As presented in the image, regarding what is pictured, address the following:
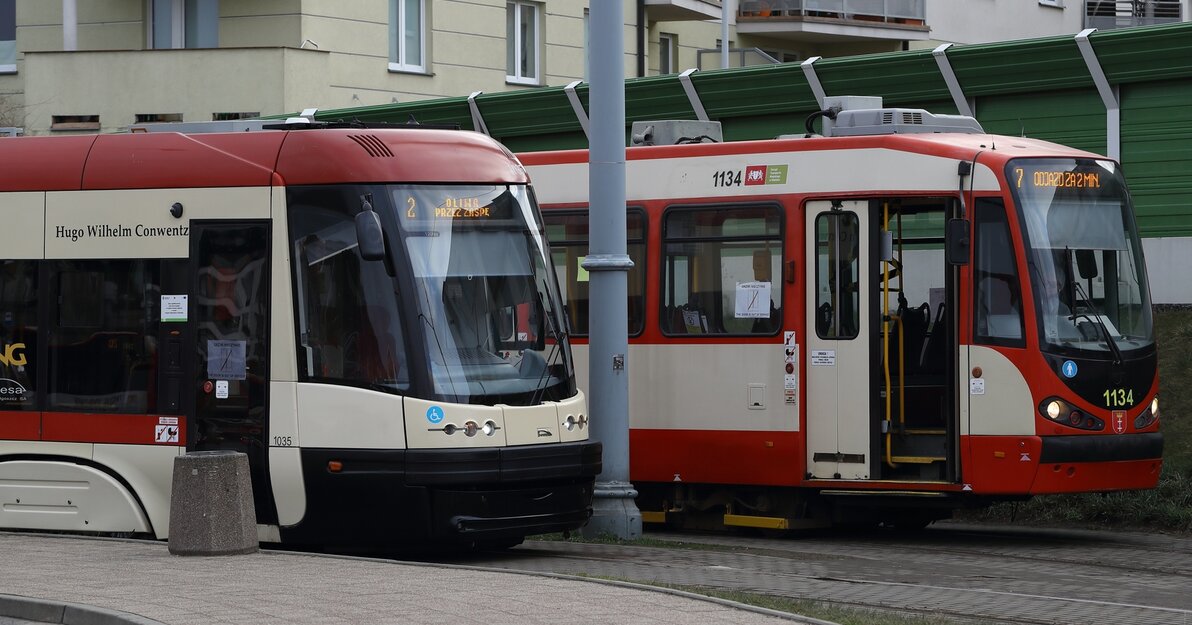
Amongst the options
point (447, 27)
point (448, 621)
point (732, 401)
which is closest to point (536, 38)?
point (447, 27)

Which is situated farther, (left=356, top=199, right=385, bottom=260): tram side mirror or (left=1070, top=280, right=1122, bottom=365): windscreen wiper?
(left=1070, top=280, right=1122, bottom=365): windscreen wiper

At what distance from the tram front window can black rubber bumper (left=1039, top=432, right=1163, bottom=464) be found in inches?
145

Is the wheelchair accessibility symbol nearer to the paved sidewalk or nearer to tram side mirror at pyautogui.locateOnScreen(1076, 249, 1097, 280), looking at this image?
tram side mirror at pyautogui.locateOnScreen(1076, 249, 1097, 280)

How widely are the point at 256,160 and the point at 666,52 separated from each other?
1217 inches


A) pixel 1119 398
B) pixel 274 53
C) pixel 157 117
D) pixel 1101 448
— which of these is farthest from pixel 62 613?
pixel 157 117

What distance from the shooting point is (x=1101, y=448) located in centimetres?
1430

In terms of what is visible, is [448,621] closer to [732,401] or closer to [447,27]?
[732,401]

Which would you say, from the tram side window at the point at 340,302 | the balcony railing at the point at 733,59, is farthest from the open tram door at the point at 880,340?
the balcony railing at the point at 733,59

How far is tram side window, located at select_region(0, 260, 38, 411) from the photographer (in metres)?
13.5

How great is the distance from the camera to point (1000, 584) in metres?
12.1

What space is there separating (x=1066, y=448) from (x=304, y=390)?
5595 millimetres

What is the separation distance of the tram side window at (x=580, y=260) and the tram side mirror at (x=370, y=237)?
3865mm

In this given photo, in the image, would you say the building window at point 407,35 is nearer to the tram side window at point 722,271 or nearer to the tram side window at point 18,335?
the tram side window at point 722,271

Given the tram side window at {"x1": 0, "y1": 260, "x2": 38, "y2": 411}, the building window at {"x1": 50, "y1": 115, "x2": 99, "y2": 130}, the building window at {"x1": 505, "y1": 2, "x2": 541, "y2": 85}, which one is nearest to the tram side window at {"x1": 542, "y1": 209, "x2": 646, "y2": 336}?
the tram side window at {"x1": 0, "y1": 260, "x2": 38, "y2": 411}
